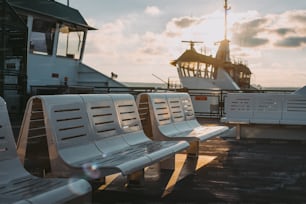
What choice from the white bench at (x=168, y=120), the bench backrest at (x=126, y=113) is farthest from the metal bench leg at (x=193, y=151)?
the bench backrest at (x=126, y=113)

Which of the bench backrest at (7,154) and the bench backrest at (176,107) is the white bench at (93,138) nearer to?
the bench backrest at (7,154)

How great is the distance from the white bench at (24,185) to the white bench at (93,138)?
16.1 inches

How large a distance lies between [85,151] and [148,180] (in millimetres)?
1251

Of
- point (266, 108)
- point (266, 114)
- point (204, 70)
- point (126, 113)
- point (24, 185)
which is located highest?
point (204, 70)

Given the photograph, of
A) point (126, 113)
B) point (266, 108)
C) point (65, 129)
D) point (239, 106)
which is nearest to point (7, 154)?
point (65, 129)

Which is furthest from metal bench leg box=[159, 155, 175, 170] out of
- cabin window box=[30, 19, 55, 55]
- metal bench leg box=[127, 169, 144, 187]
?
cabin window box=[30, 19, 55, 55]

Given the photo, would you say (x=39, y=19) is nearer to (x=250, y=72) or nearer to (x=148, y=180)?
(x=148, y=180)

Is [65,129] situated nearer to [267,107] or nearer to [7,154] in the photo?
[7,154]

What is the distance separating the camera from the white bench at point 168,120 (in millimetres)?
5672

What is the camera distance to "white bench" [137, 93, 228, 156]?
18.6ft

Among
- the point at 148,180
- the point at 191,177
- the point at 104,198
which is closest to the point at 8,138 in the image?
the point at 104,198

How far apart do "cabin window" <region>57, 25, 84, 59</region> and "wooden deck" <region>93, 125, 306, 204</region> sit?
1484cm

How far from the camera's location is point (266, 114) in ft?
28.8

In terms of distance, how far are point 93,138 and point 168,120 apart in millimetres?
2324
